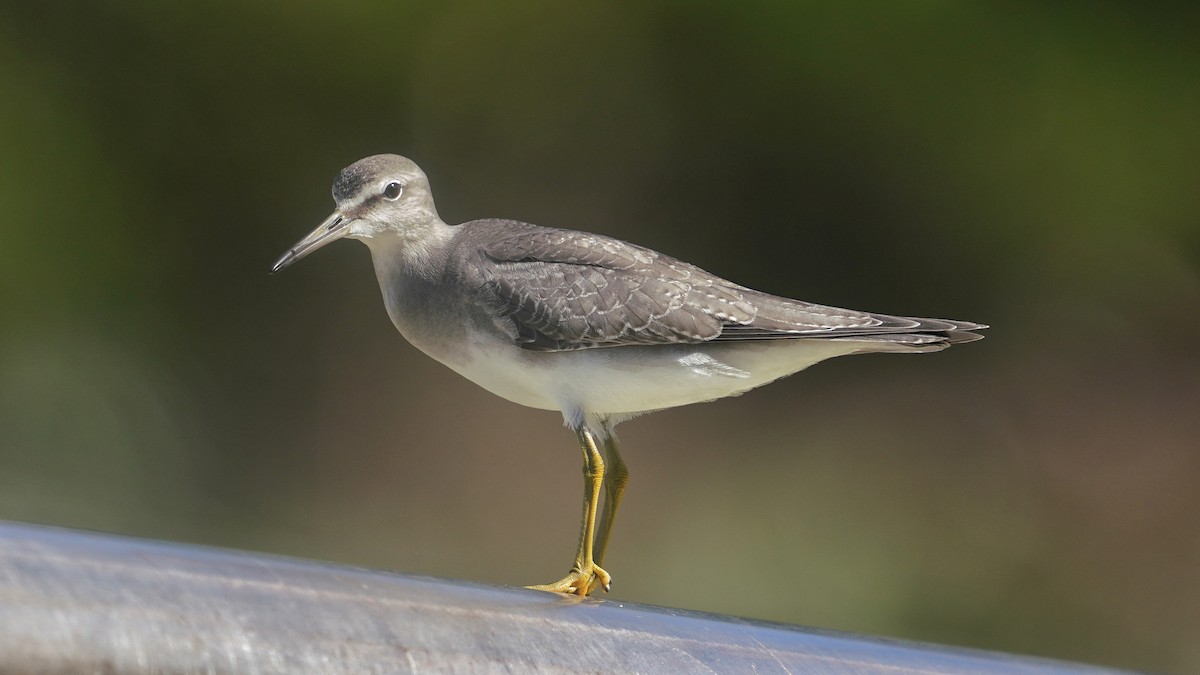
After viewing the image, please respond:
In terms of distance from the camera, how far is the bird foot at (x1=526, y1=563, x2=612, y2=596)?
2.53m

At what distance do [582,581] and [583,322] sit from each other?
0.50m

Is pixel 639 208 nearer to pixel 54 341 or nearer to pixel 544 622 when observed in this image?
pixel 54 341

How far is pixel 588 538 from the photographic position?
2619mm

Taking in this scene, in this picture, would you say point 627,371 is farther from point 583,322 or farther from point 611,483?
point 611,483

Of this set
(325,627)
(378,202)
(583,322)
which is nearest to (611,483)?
(583,322)

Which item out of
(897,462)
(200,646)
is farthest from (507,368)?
(897,462)

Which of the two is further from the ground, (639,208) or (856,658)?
(639,208)

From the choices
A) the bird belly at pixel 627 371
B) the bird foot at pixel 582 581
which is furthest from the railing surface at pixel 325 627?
the bird belly at pixel 627 371

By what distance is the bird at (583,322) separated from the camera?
2643 millimetres

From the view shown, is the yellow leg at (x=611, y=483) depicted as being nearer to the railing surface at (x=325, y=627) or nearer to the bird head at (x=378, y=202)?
the bird head at (x=378, y=202)

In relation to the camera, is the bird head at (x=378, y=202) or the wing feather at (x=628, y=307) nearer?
the wing feather at (x=628, y=307)

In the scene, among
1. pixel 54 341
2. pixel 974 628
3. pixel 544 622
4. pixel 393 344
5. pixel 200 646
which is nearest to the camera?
pixel 200 646

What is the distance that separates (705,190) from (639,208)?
0.93ft

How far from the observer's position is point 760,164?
5598mm
